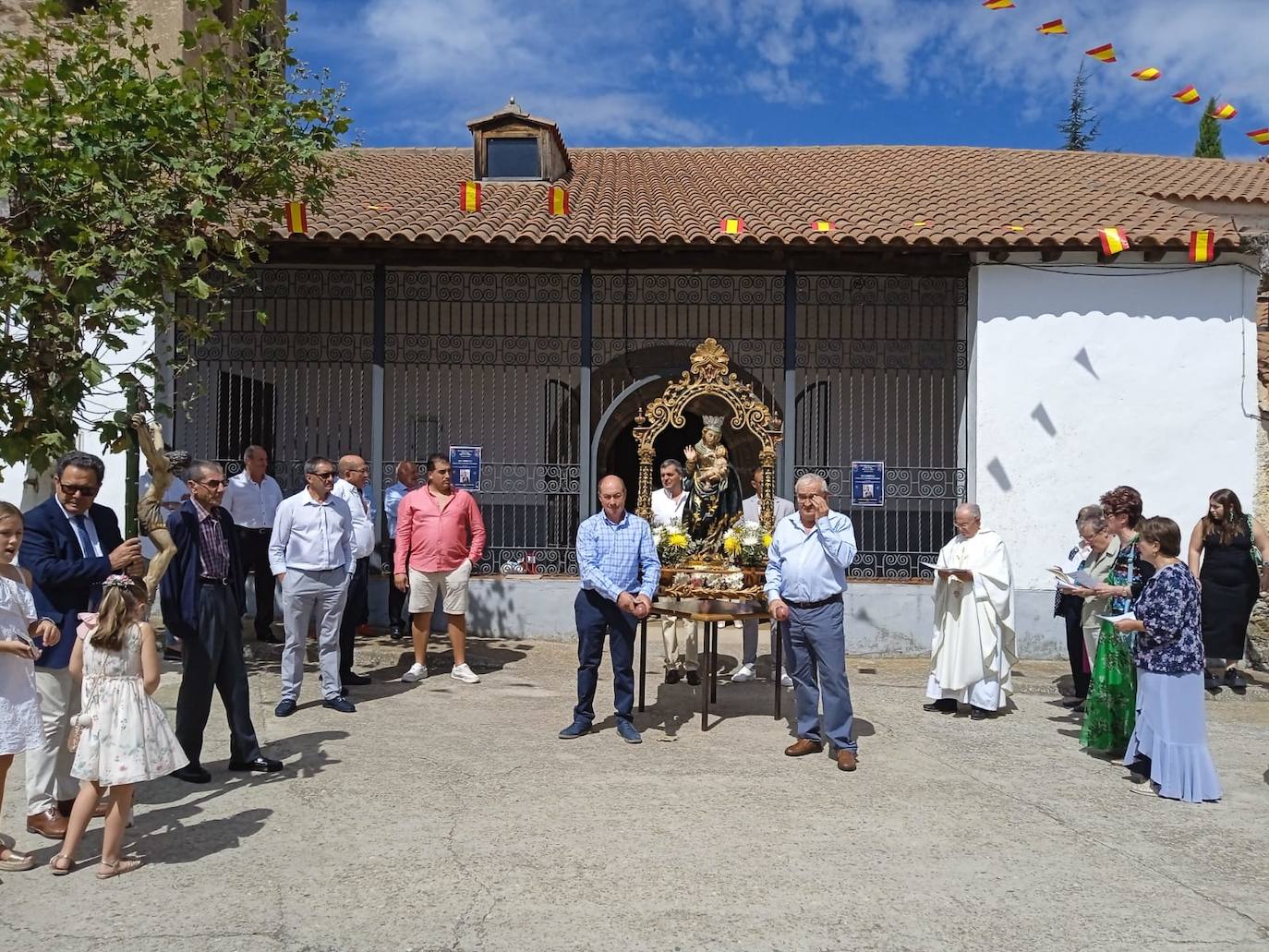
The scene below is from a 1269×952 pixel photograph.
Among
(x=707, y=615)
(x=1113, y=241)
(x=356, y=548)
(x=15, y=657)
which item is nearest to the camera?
(x=15, y=657)

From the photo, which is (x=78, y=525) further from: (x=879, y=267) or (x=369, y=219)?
(x=879, y=267)

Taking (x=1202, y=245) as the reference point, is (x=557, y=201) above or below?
above

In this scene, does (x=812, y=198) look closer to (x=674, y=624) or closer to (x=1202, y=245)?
(x=1202, y=245)

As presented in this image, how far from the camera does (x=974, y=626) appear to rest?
7285 mm

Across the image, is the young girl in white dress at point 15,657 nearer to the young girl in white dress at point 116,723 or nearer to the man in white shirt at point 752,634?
the young girl in white dress at point 116,723

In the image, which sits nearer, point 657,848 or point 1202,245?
point 657,848

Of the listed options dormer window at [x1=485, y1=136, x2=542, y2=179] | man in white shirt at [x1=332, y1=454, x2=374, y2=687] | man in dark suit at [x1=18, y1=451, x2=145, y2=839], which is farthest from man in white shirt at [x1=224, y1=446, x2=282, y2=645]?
dormer window at [x1=485, y1=136, x2=542, y2=179]

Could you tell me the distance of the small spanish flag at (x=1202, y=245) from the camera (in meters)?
9.63

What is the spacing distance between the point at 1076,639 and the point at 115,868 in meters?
6.28

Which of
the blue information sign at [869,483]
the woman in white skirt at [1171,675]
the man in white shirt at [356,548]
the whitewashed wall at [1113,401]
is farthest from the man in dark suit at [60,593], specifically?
the whitewashed wall at [1113,401]

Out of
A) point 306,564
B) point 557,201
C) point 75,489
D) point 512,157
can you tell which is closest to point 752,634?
point 306,564

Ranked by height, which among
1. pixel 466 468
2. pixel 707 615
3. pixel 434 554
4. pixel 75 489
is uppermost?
pixel 466 468

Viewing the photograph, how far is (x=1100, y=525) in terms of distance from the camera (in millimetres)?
7180

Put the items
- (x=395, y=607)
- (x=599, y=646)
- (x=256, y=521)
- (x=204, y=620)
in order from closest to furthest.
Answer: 1. (x=204, y=620)
2. (x=599, y=646)
3. (x=256, y=521)
4. (x=395, y=607)
